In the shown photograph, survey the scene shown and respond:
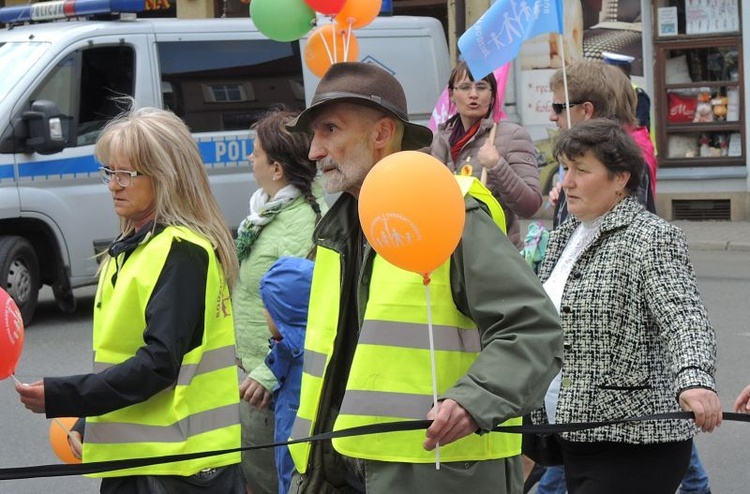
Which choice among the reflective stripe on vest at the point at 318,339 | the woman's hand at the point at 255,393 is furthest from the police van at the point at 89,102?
the reflective stripe on vest at the point at 318,339

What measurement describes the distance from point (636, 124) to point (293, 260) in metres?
1.96

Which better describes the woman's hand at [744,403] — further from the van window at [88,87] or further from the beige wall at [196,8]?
the beige wall at [196,8]

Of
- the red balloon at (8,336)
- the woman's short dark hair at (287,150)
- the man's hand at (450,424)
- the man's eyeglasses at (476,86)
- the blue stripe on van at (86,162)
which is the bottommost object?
the blue stripe on van at (86,162)

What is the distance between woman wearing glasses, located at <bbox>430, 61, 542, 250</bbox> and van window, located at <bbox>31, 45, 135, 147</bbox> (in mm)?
4781

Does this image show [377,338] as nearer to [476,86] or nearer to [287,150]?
[287,150]

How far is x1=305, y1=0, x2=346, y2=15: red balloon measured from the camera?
22.5ft

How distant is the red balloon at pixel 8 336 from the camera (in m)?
3.56

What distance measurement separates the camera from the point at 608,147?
433 centimetres

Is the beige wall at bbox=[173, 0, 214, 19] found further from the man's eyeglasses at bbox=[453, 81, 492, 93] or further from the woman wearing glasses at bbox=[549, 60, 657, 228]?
the woman wearing glasses at bbox=[549, 60, 657, 228]

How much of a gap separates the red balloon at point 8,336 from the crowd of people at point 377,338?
0.09 meters

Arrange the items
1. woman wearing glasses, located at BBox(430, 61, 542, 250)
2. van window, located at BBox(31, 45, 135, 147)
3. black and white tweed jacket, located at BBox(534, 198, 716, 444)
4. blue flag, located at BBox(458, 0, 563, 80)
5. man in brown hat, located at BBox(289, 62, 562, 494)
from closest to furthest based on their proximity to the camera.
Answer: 1. man in brown hat, located at BBox(289, 62, 562, 494)
2. black and white tweed jacket, located at BBox(534, 198, 716, 444)
3. woman wearing glasses, located at BBox(430, 61, 542, 250)
4. blue flag, located at BBox(458, 0, 563, 80)
5. van window, located at BBox(31, 45, 135, 147)

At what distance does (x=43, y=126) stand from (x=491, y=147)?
534cm

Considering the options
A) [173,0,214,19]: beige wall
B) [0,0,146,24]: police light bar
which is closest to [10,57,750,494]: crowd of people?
[0,0,146,24]: police light bar

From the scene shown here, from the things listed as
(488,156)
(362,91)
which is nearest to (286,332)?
(362,91)
